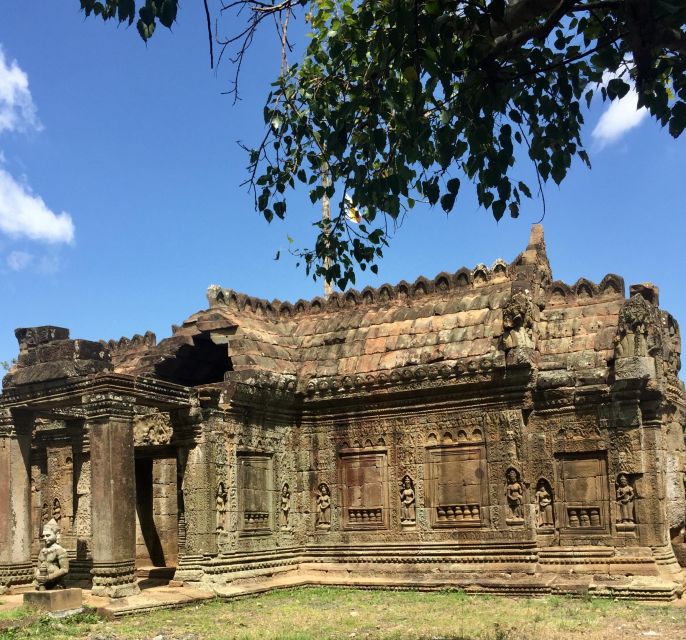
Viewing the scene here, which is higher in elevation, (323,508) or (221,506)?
(221,506)

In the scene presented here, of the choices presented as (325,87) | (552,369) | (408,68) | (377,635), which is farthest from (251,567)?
(408,68)

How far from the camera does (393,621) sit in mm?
12141

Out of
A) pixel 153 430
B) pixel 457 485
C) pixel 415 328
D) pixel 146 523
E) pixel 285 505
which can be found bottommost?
pixel 146 523

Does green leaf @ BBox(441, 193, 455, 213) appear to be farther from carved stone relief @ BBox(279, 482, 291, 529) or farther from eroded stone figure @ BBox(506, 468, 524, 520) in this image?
carved stone relief @ BBox(279, 482, 291, 529)

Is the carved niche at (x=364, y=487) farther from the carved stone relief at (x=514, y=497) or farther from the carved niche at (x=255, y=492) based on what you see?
the carved stone relief at (x=514, y=497)

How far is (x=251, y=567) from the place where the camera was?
51.0 feet

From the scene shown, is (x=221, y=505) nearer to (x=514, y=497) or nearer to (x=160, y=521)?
(x=160, y=521)

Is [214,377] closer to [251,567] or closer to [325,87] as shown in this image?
[251,567]

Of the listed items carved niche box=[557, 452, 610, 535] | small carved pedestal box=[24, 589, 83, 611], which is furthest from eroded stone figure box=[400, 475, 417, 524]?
small carved pedestal box=[24, 589, 83, 611]

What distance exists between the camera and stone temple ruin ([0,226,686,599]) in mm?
14086

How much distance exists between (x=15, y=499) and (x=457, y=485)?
754cm

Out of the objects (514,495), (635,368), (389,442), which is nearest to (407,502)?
(389,442)

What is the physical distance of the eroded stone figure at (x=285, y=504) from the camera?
54.0 feet

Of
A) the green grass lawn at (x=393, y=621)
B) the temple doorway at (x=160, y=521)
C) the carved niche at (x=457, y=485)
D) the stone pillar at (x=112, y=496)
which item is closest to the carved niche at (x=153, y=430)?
the temple doorway at (x=160, y=521)
